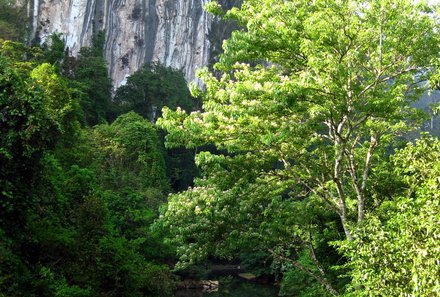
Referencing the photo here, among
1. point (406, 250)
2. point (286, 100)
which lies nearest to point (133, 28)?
point (286, 100)

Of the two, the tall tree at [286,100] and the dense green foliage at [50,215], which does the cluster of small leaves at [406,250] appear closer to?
the tall tree at [286,100]

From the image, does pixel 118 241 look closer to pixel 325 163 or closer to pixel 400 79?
pixel 325 163

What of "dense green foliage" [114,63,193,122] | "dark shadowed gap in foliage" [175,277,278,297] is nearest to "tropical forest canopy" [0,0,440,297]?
"dark shadowed gap in foliage" [175,277,278,297]

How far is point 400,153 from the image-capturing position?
711cm

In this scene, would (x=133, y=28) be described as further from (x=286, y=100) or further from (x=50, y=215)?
(x=286, y=100)

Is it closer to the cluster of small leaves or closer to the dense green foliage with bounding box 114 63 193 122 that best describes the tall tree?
the cluster of small leaves

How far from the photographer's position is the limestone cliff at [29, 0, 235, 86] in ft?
144

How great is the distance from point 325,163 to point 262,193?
1.55 meters

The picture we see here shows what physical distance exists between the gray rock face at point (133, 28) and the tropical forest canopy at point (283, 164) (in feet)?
112

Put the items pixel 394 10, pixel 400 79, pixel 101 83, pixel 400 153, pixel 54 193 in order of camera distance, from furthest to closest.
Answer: pixel 101 83 → pixel 54 193 → pixel 400 79 → pixel 394 10 → pixel 400 153

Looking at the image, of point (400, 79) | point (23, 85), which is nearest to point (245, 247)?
point (400, 79)

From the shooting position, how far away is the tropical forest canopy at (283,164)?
21.7ft

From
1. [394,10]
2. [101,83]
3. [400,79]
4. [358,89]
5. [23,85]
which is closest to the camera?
[394,10]

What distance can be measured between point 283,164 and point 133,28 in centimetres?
4185
